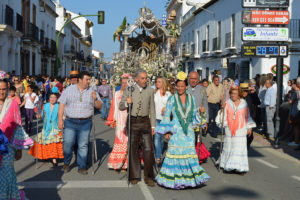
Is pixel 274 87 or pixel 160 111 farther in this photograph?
pixel 274 87

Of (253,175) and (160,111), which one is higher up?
(160,111)

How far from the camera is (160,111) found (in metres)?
8.63

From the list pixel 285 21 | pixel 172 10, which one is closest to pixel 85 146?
pixel 285 21

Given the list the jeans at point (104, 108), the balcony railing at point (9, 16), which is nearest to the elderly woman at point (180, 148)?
the jeans at point (104, 108)

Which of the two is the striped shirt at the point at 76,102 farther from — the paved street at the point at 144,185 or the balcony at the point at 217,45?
the balcony at the point at 217,45

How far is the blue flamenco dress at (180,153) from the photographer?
6.31 m

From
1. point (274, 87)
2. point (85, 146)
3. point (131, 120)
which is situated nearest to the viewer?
point (131, 120)

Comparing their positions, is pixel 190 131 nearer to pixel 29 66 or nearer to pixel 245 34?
pixel 245 34

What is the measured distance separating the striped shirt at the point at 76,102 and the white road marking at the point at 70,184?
1209 millimetres

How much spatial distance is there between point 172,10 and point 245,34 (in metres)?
45.1

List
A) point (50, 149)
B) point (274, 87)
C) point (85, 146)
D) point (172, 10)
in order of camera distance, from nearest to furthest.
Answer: point (85, 146), point (50, 149), point (274, 87), point (172, 10)

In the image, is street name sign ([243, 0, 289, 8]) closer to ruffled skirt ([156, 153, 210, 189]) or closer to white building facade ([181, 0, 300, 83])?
ruffled skirt ([156, 153, 210, 189])

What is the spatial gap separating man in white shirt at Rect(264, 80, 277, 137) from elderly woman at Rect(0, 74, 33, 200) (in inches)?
347

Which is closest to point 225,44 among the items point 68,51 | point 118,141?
point 118,141
